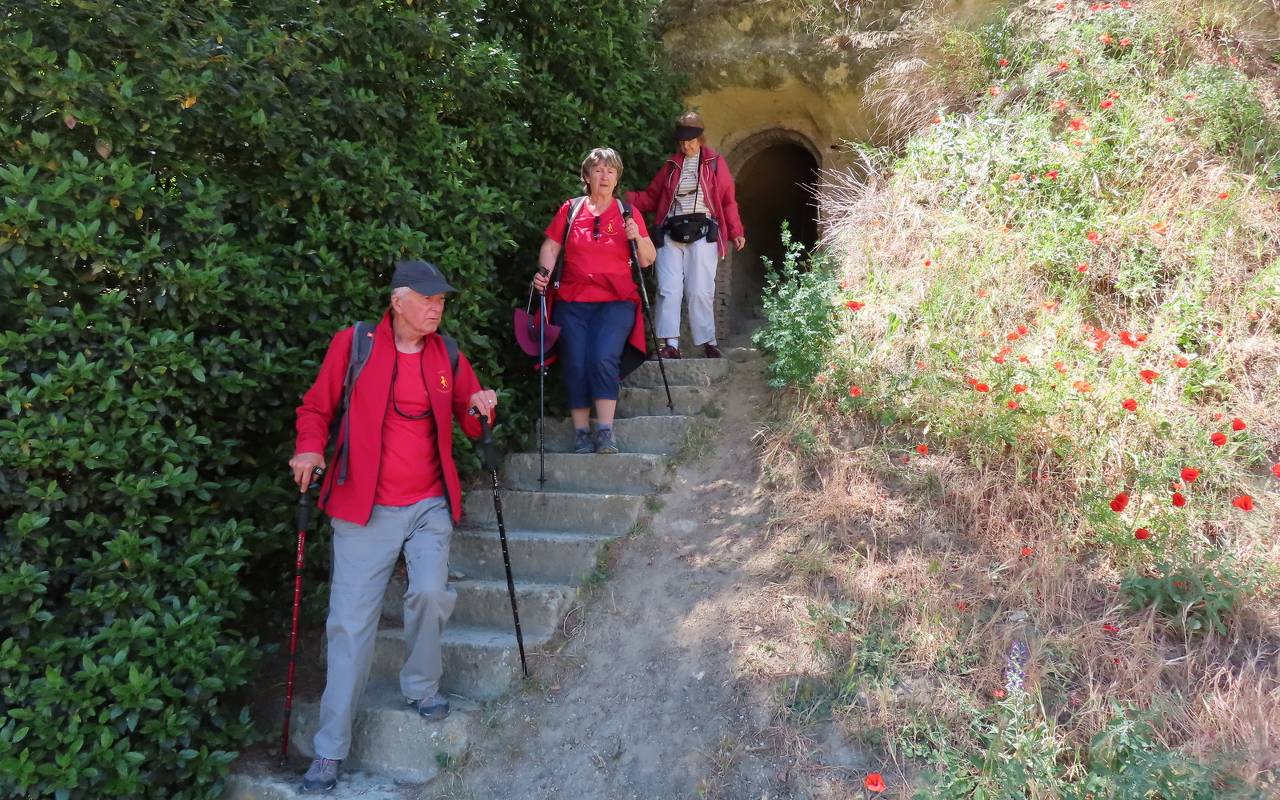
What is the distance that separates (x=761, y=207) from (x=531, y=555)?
7.63 meters

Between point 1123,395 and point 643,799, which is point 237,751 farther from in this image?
point 1123,395

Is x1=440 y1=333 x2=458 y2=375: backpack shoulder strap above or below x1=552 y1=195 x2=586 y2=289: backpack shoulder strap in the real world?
below

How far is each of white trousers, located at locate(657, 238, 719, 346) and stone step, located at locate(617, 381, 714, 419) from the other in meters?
0.60

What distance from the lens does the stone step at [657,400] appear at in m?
6.06

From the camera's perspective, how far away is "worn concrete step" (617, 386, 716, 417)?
6.05 metres

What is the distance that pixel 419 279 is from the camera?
3797 millimetres

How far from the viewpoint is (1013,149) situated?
5.93 metres

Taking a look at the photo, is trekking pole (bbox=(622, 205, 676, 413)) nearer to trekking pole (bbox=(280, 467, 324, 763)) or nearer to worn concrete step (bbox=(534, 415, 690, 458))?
worn concrete step (bbox=(534, 415, 690, 458))

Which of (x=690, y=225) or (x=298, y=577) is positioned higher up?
(x=690, y=225)

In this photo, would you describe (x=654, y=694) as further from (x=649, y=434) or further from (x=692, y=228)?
(x=692, y=228)

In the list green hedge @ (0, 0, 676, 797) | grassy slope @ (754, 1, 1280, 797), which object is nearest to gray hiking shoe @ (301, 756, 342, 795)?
green hedge @ (0, 0, 676, 797)

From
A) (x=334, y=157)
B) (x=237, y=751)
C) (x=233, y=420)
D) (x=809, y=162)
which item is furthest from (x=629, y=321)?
(x=809, y=162)

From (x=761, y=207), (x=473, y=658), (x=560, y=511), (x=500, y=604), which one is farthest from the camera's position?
(x=761, y=207)

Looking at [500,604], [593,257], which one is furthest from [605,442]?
[500,604]
